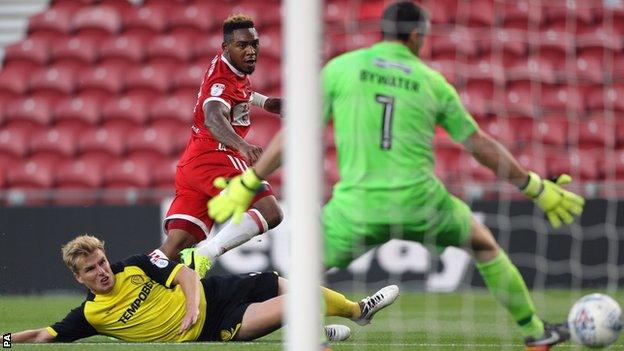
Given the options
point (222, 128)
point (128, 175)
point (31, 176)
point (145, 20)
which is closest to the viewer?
point (222, 128)

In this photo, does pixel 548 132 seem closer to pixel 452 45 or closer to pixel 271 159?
pixel 452 45

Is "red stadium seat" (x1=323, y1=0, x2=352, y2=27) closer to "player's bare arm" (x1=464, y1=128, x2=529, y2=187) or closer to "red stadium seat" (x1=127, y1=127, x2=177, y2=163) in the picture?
"red stadium seat" (x1=127, y1=127, x2=177, y2=163)

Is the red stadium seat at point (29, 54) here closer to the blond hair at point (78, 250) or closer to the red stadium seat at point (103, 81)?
the red stadium seat at point (103, 81)

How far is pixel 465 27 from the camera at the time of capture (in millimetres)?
13281

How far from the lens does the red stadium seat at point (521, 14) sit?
1338 cm

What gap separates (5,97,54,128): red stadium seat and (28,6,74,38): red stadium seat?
107 centimetres

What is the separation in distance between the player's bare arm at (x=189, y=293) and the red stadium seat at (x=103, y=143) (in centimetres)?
671

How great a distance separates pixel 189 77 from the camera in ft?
45.0

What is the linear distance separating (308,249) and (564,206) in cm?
175

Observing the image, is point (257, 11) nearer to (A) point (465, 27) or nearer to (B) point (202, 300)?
(A) point (465, 27)

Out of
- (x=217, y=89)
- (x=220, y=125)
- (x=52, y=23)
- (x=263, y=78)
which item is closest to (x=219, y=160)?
(x=220, y=125)

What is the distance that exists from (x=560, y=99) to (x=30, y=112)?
5.79 metres

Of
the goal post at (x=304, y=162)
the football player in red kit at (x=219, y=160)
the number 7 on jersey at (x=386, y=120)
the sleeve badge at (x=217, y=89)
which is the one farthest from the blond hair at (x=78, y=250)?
the goal post at (x=304, y=162)

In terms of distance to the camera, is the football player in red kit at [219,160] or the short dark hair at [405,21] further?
the football player in red kit at [219,160]
